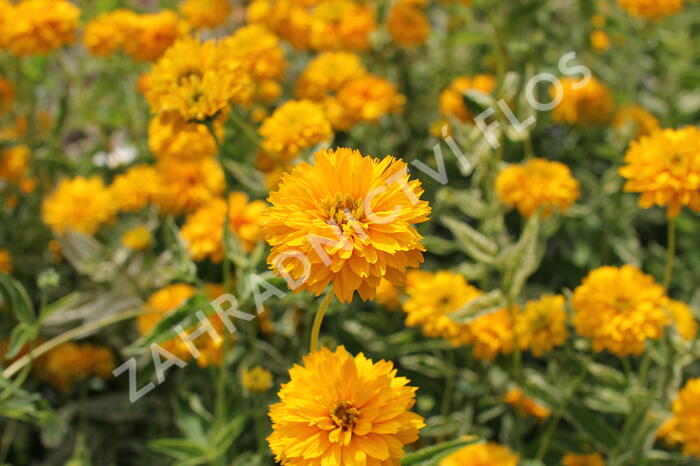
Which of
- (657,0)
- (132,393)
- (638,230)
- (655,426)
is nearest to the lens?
(655,426)

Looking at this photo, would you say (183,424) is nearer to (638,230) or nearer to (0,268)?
(0,268)

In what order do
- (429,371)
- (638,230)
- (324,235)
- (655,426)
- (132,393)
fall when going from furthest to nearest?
(638,230) < (132,393) < (429,371) < (655,426) < (324,235)

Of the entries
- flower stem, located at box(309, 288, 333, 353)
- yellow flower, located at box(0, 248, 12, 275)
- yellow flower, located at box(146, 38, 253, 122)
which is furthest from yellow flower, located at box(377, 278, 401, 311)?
yellow flower, located at box(0, 248, 12, 275)

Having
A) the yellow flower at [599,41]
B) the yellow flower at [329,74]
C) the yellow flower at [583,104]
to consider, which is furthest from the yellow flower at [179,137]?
the yellow flower at [599,41]

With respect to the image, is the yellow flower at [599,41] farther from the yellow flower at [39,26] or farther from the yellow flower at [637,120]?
the yellow flower at [39,26]

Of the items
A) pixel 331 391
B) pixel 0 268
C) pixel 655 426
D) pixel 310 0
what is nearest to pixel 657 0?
pixel 310 0

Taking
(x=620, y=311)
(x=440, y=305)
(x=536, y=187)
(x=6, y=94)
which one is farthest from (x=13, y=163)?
(x=620, y=311)

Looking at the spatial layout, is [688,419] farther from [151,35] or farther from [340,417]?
[151,35]
